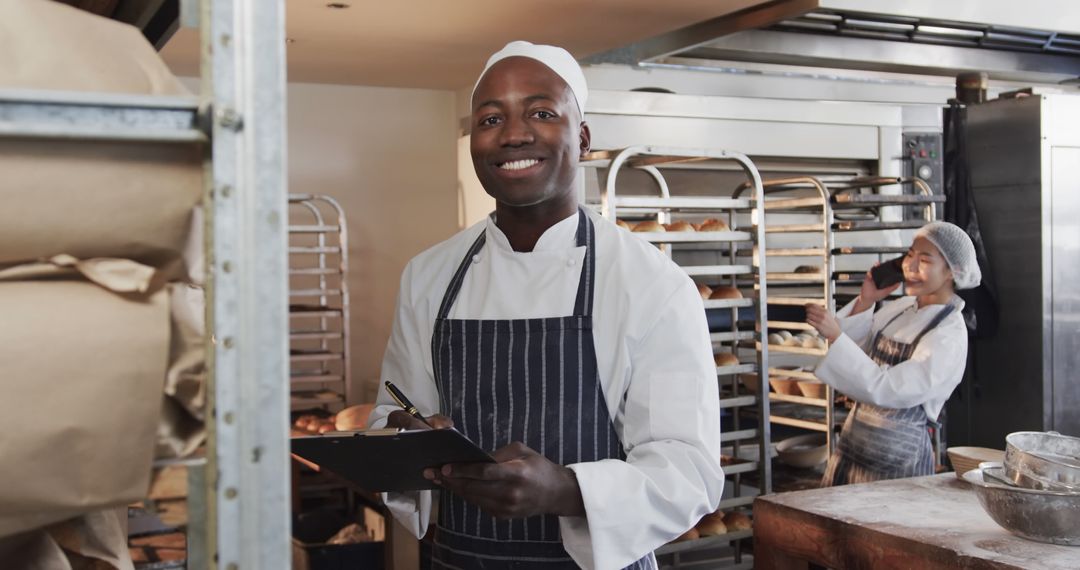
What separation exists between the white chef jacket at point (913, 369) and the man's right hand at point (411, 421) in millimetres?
2351

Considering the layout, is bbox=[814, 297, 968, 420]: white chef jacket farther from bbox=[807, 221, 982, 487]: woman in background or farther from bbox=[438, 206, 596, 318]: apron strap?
bbox=[438, 206, 596, 318]: apron strap

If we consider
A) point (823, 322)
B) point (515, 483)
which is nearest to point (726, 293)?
point (823, 322)

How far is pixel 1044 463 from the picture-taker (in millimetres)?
2348

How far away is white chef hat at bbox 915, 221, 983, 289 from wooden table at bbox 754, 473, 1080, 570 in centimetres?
128

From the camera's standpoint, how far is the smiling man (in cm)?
177

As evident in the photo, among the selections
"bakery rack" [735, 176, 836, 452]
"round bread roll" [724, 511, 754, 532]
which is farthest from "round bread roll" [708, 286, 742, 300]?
"round bread roll" [724, 511, 754, 532]

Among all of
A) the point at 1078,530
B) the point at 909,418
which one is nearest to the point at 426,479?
the point at 1078,530

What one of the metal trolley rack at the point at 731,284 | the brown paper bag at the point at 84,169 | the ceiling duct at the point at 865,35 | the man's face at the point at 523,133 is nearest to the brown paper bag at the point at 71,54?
the brown paper bag at the point at 84,169

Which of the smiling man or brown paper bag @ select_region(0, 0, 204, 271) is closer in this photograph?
brown paper bag @ select_region(0, 0, 204, 271)

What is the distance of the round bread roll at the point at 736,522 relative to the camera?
411 cm

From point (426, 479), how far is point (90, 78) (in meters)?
1.04

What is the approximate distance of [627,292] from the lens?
191cm

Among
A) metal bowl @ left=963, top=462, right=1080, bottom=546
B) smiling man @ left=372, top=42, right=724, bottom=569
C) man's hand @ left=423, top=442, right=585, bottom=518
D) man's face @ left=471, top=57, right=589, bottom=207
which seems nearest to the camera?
man's hand @ left=423, top=442, right=585, bottom=518

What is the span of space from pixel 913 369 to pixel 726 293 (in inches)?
30.5
